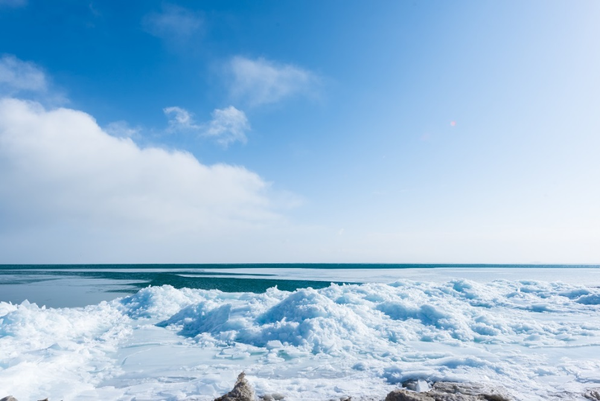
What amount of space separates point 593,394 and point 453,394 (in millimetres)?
3222

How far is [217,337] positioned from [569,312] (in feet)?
61.8

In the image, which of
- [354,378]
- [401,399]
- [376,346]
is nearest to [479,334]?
[376,346]

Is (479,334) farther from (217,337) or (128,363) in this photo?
(128,363)

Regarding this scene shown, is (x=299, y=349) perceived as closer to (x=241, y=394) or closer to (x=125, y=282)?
(x=241, y=394)

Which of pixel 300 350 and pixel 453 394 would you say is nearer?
pixel 453 394

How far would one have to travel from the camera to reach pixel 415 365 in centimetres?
905

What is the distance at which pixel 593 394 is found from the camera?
23.0ft

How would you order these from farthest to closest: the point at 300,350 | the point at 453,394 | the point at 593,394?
the point at 300,350, the point at 593,394, the point at 453,394

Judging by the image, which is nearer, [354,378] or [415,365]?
[354,378]

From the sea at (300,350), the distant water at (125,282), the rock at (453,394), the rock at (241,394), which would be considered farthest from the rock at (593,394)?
the distant water at (125,282)

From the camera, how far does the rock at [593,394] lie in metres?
6.87

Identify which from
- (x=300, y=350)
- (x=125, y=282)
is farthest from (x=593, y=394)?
(x=125, y=282)

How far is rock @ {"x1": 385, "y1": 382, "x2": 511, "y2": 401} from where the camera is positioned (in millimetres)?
6226

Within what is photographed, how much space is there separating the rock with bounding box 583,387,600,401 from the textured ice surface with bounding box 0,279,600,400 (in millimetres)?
162
